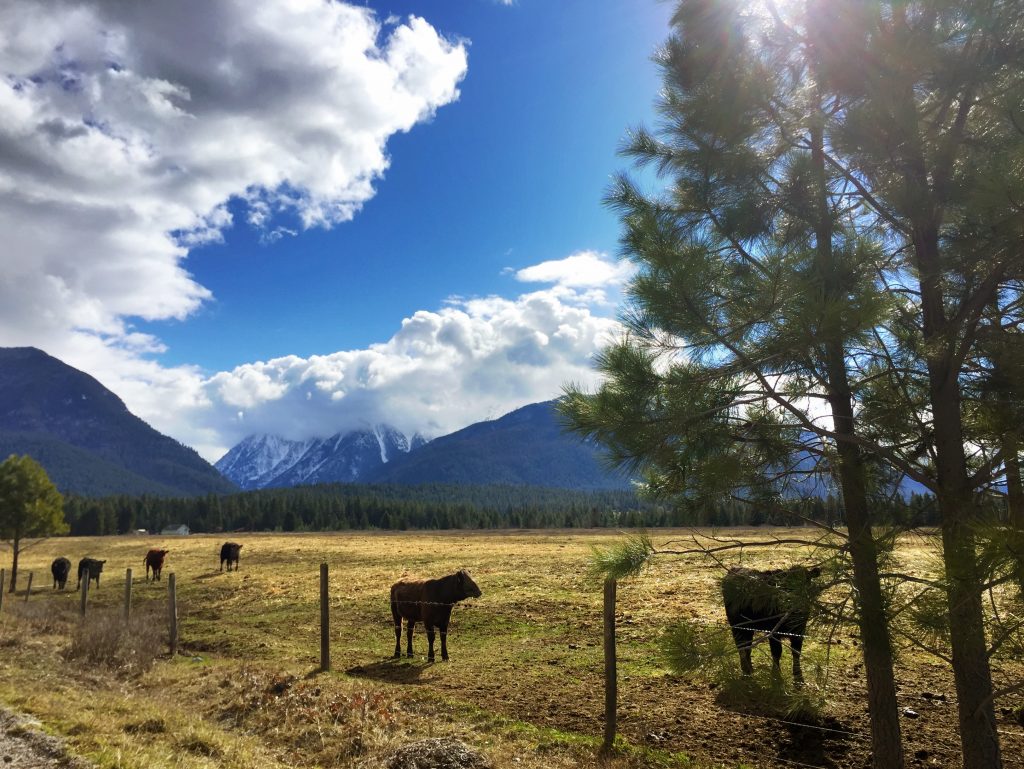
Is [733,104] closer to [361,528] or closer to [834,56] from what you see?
[834,56]

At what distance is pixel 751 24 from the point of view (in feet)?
19.9

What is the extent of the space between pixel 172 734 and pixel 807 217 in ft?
33.7

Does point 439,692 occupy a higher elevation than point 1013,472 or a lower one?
lower

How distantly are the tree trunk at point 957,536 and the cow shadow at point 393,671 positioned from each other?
31.0 ft

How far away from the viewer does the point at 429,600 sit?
48.4ft

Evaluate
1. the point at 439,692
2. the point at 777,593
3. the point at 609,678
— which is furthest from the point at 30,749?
the point at 777,593

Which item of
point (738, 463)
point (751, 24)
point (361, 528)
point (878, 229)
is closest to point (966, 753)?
point (738, 463)

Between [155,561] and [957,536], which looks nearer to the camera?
[957,536]

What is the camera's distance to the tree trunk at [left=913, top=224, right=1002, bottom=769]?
3930 mm

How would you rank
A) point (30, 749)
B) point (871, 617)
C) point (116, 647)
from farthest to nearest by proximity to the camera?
point (116, 647) → point (30, 749) → point (871, 617)

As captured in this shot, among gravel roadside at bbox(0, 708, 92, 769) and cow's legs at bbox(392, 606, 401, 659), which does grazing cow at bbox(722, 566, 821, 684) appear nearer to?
gravel roadside at bbox(0, 708, 92, 769)

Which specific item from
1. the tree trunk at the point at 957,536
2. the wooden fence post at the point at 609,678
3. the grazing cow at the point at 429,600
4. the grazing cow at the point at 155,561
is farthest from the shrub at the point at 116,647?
the grazing cow at the point at 155,561

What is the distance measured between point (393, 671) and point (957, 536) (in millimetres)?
11513

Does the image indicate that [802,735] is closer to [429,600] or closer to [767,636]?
[767,636]
